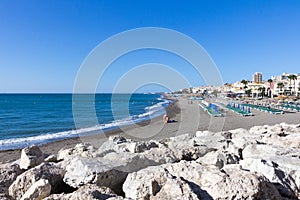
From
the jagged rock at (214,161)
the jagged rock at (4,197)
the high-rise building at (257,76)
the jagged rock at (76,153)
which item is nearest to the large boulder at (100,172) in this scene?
the jagged rock at (4,197)

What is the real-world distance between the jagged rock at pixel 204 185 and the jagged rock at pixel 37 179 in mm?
1003

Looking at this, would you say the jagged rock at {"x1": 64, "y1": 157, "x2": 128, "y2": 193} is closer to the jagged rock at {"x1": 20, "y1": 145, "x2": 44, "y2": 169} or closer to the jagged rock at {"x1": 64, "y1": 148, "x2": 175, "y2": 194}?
the jagged rock at {"x1": 64, "y1": 148, "x2": 175, "y2": 194}

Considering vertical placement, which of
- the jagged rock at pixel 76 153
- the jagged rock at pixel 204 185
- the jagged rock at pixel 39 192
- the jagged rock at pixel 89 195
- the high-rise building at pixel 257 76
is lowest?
the jagged rock at pixel 76 153

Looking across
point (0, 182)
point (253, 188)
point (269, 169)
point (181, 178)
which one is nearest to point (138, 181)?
point (181, 178)

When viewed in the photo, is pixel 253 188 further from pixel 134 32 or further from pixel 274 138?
pixel 134 32

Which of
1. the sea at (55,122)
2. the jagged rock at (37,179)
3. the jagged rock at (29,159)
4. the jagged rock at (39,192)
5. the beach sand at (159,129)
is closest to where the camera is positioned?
the jagged rock at (39,192)

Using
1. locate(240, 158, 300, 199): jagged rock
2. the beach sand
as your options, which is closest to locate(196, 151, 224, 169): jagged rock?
locate(240, 158, 300, 199): jagged rock

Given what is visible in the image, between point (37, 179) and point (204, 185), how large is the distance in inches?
81.3

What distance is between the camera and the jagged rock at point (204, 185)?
235 cm

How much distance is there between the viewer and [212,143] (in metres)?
5.88

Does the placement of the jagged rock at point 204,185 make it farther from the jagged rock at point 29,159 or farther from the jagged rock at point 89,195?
the jagged rock at point 29,159

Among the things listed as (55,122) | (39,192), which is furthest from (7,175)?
(55,122)

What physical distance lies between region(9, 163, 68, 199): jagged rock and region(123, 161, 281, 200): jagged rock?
1003 millimetres

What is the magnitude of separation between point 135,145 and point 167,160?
1297 mm
